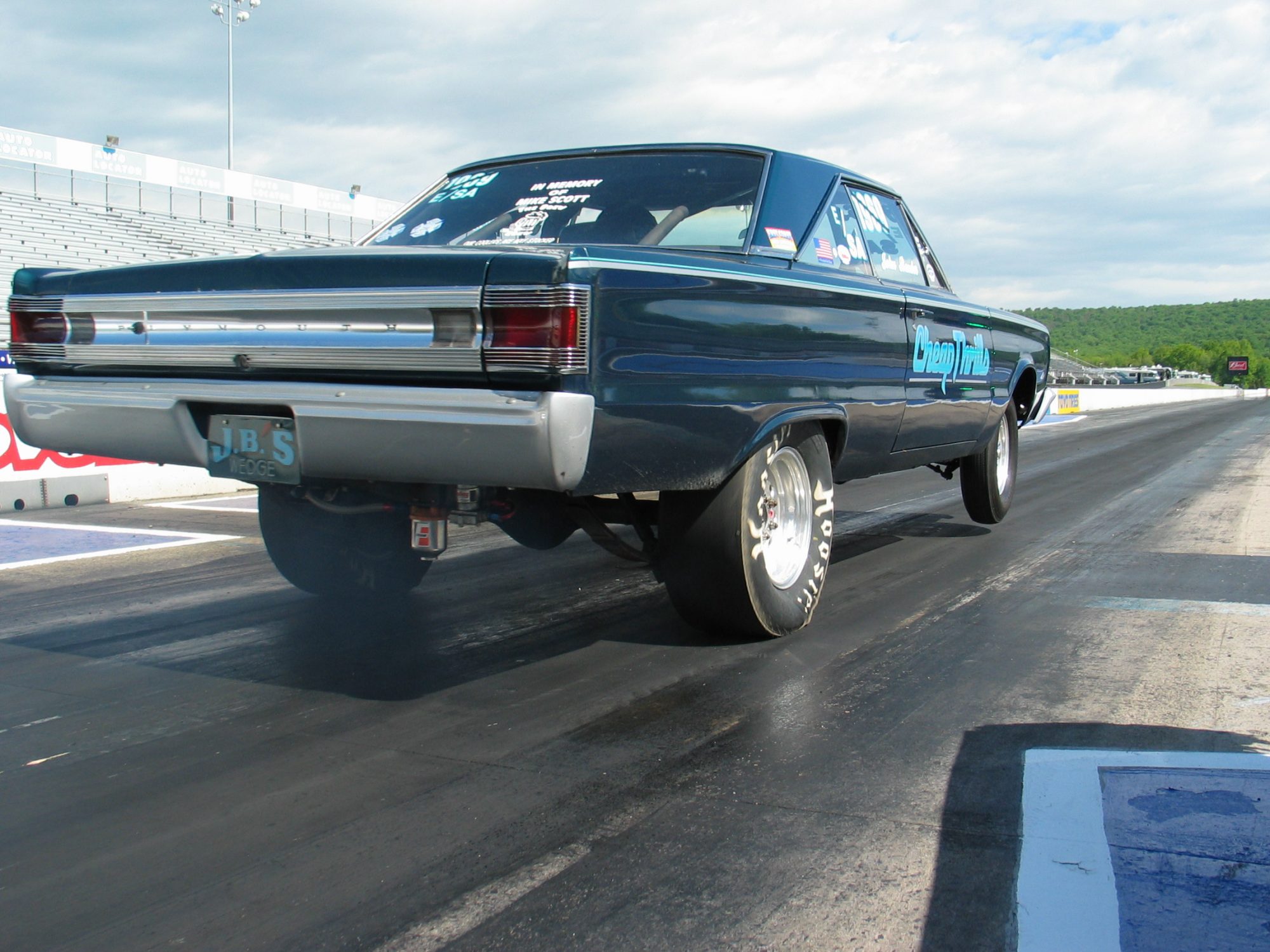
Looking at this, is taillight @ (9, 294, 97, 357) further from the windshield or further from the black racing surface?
the windshield

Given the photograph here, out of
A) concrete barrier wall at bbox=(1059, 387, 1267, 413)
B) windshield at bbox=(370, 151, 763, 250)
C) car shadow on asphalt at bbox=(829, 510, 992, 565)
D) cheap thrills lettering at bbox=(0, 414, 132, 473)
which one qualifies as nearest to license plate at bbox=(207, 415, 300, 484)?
windshield at bbox=(370, 151, 763, 250)

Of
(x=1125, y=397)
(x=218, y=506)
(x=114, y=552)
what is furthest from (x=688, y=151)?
(x=1125, y=397)

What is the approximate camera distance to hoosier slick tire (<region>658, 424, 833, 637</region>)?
389cm

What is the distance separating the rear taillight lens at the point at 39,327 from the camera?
3.86 metres

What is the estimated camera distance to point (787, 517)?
441 cm

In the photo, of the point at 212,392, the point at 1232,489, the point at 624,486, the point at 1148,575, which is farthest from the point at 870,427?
the point at 1232,489

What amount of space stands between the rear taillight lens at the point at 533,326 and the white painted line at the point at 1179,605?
3.25 meters

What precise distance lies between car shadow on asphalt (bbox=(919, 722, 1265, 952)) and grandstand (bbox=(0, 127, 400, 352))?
24850mm

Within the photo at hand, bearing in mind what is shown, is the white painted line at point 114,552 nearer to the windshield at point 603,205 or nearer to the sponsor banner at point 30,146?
the windshield at point 603,205

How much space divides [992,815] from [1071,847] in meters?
0.22

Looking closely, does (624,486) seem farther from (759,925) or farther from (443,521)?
(759,925)

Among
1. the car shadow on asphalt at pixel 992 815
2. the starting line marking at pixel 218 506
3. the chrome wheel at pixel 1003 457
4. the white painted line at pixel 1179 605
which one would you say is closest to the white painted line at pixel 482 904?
the car shadow on asphalt at pixel 992 815

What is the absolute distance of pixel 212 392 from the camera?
348 centimetres

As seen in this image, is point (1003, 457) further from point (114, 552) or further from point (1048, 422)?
point (1048, 422)
